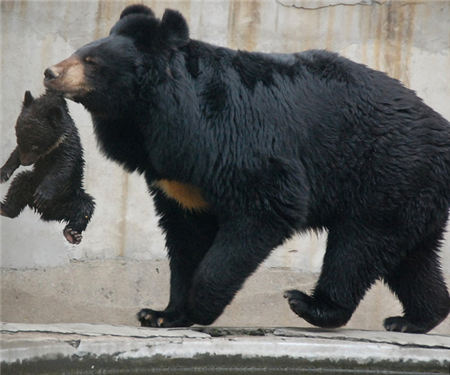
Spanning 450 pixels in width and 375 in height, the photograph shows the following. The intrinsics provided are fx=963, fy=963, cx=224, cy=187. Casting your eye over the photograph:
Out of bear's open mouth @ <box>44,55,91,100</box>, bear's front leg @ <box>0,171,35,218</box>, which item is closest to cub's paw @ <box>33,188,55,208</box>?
bear's front leg @ <box>0,171,35,218</box>

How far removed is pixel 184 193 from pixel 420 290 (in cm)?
138

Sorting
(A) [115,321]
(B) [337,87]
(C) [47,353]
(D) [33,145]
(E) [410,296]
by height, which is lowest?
(A) [115,321]

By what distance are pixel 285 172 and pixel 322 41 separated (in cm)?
337

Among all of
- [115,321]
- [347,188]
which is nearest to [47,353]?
[347,188]

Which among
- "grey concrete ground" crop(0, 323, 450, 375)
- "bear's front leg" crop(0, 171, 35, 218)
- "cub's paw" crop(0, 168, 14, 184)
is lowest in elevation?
"grey concrete ground" crop(0, 323, 450, 375)

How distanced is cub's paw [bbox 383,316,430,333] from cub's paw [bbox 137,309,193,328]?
109 cm

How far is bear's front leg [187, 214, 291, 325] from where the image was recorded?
4547mm

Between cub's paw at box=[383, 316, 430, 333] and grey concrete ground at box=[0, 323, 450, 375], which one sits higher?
grey concrete ground at box=[0, 323, 450, 375]

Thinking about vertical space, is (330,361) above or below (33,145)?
below

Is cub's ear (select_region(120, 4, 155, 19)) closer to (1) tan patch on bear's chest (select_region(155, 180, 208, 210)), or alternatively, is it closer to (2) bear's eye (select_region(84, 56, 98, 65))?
(2) bear's eye (select_region(84, 56, 98, 65))

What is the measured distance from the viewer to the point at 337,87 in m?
5.02

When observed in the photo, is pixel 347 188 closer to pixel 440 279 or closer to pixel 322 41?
pixel 440 279

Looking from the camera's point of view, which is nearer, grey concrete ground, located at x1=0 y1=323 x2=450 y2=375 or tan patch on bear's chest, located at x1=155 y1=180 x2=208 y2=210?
grey concrete ground, located at x1=0 y1=323 x2=450 y2=375

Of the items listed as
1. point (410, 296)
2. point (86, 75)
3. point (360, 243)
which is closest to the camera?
point (86, 75)
